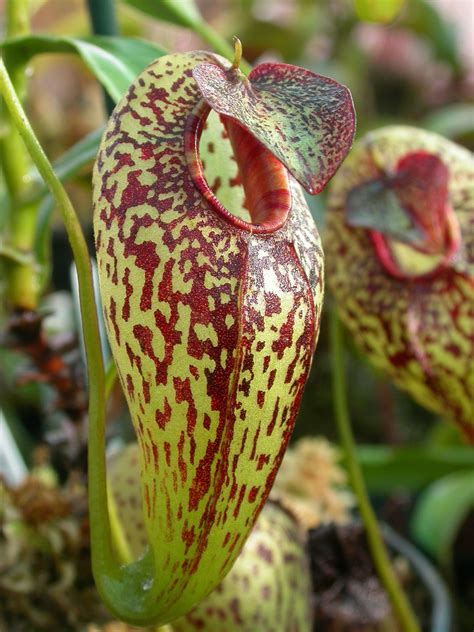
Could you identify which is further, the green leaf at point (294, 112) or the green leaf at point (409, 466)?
the green leaf at point (409, 466)

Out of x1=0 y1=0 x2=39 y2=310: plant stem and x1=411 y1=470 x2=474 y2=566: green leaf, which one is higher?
x1=0 y1=0 x2=39 y2=310: plant stem

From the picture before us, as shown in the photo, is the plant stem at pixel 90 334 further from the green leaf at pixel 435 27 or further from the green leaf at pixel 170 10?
the green leaf at pixel 435 27

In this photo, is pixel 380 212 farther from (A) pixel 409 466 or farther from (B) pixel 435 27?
(B) pixel 435 27

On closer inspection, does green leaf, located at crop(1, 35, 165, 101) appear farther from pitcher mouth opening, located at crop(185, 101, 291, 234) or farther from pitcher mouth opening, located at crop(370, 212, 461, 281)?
pitcher mouth opening, located at crop(370, 212, 461, 281)

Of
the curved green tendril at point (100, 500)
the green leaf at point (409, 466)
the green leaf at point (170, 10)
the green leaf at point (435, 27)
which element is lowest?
the green leaf at point (409, 466)

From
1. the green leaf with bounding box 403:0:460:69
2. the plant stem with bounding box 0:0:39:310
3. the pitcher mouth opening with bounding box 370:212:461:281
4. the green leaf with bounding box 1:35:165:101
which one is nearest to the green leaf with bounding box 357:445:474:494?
the pitcher mouth opening with bounding box 370:212:461:281

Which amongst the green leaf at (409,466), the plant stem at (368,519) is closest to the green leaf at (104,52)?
the plant stem at (368,519)

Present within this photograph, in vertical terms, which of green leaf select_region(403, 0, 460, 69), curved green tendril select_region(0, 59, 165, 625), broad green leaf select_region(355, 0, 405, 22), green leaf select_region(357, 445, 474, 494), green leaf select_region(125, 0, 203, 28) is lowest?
green leaf select_region(357, 445, 474, 494)
